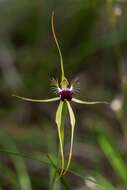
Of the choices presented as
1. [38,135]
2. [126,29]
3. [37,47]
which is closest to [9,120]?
[38,135]

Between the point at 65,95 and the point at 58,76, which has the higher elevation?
the point at 65,95

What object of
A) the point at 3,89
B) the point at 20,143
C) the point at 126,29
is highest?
the point at 126,29

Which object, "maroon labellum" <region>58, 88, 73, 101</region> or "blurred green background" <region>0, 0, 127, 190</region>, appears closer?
"maroon labellum" <region>58, 88, 73, 101</region>

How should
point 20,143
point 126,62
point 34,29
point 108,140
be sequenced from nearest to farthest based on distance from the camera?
1. point 108,140
2. point 20,143
3. point 34,29
4. point 126,62

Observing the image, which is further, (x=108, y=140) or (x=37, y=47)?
(x=37, y=47)

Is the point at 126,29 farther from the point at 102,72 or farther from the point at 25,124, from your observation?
the point at 25,124

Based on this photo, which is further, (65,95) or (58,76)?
(58,76)

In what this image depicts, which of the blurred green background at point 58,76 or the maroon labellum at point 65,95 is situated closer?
the maroon labellum at point 65,95

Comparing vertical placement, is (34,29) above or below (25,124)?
above
